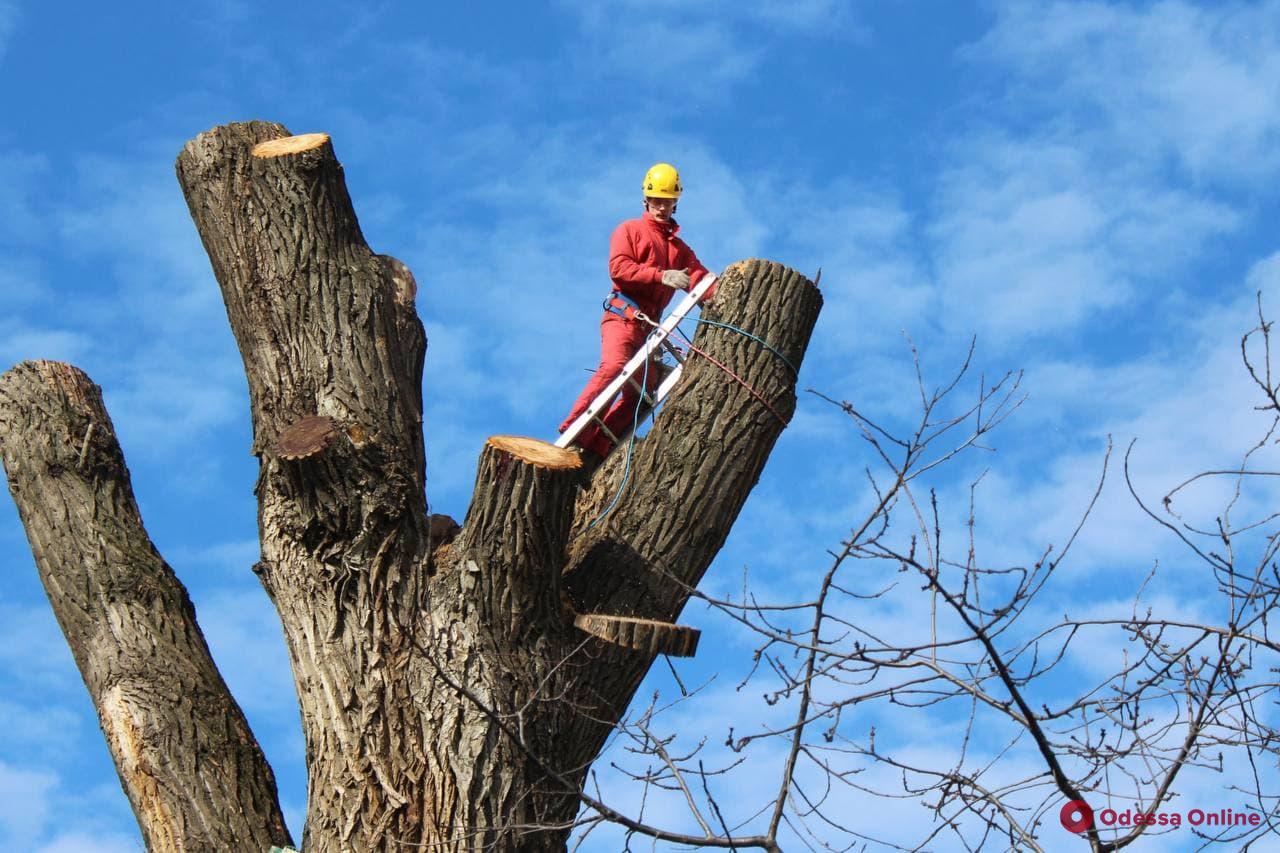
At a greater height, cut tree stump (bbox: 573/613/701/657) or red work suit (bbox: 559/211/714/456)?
red work suit (bbox: 559/211/714/456)

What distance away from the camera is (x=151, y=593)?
232 inches

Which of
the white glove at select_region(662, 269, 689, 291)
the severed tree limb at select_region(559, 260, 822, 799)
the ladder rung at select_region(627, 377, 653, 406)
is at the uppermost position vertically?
the white glove at select_region(662, 269, 689, 291)

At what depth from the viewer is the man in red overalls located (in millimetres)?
6977

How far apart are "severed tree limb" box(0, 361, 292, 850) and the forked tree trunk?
10 millimetres

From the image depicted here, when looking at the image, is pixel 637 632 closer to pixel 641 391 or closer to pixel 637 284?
pixel 641 391

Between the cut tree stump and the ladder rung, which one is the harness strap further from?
the cut tree stump

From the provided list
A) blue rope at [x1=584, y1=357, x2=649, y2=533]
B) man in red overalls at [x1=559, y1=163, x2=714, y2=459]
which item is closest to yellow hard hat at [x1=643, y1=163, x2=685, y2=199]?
man in red overalls at [x1=559, y1=163, x2=714, y2=459]

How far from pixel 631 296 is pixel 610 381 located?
54 cm

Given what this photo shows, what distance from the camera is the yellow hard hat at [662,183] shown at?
7652mm

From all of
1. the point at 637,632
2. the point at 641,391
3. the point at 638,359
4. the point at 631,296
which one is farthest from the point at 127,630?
the point at 631,296

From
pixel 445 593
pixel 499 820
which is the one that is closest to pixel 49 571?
pixel 445 593

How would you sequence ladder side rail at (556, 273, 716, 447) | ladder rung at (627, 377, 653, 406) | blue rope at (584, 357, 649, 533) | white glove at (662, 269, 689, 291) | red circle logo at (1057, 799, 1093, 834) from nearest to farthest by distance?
1. red circle logo at (1057, 799, 1093, 834)
2. blue rope at (584, 357, 649, 533)
3. ladder rung at (627, 377, 653, 406)
4. ladder side rail at (556, 273, 716, 447)
5. white glove at (662, 269, 689, 291)

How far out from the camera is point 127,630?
228 inches

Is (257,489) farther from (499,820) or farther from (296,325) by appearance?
(499,820)
